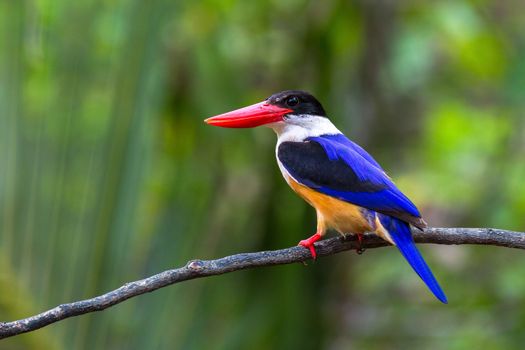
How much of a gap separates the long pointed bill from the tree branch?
52 cm

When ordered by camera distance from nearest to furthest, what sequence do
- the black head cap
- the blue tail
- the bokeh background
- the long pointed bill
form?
1. the blue tail
2. the long pointed bill
3. the black head cap
4. the bokeh background

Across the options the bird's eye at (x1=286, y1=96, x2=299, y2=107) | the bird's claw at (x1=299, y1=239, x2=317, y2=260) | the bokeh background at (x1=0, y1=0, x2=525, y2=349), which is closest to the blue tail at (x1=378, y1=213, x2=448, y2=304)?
the bird's claw at (x1=299, y1=239, x2=317, y2=260)

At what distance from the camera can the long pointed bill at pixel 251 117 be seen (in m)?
2.68

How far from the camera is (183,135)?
3875mm

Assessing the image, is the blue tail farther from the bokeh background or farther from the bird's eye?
the bokeh background

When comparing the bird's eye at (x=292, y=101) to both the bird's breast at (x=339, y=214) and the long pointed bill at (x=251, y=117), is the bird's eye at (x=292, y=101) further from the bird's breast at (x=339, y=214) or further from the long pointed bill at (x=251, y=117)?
the bird's breast at (x=339, y=214)

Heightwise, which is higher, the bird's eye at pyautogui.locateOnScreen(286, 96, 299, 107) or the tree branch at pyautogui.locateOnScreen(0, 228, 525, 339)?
the bird's eye at pyautogui.locateOnScreen(286, 96, 299, 107)

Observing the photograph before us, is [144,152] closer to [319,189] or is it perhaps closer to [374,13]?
[319,189]

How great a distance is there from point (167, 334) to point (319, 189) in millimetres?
1030

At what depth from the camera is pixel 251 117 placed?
2.78 meters

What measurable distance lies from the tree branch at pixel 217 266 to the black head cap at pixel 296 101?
665 millimetres

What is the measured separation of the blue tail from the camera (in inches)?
87.2

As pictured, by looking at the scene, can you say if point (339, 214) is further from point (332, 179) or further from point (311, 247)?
point (311, 247)

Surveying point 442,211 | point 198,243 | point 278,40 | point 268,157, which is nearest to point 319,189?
point 198,243
